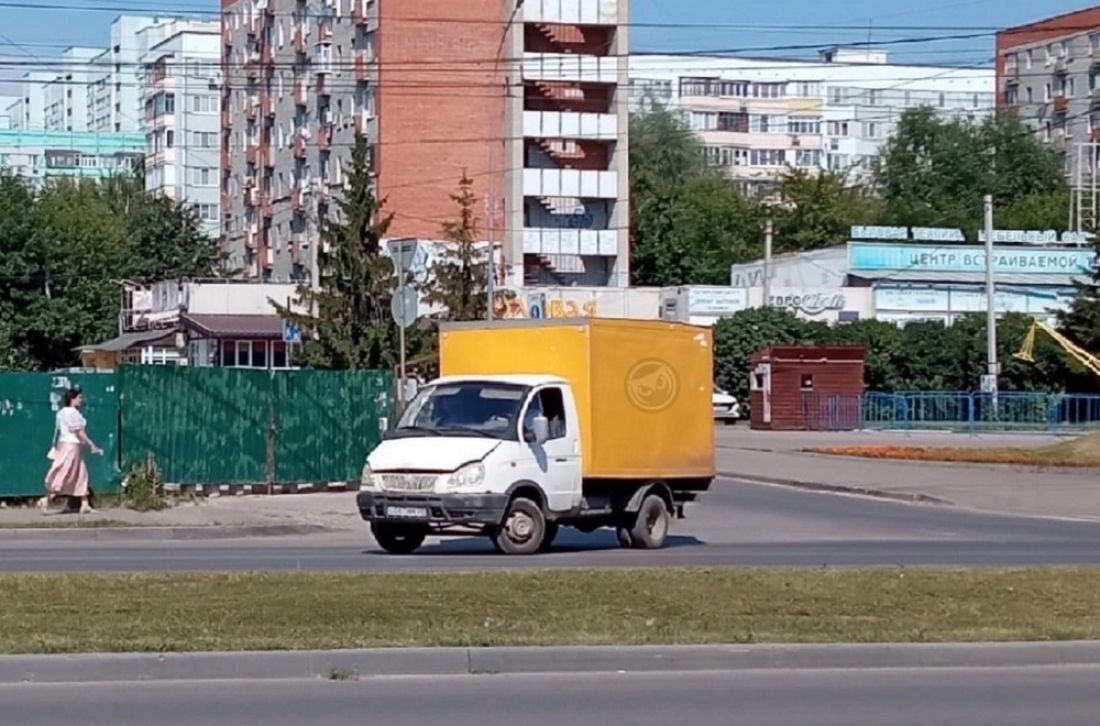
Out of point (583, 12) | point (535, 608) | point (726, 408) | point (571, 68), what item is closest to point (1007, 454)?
point (726, 408)

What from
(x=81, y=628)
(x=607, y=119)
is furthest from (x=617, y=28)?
(x=81, y=628)

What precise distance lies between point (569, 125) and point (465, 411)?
6304 centimetres

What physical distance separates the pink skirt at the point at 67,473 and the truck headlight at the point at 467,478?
8266 millimetres

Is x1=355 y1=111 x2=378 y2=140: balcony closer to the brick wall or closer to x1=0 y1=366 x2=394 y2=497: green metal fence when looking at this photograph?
the brick wall

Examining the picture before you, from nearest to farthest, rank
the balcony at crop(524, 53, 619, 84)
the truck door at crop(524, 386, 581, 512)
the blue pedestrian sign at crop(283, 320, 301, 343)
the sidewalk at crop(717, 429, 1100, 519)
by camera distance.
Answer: the truck door at crop(524, 386, 581, 512), the sidewalk at crop(717, 429, 1100, 519), the blue pedestrian sign at crop(283, 320, 301, 343), the balcony at crop(524, 53, 619, 84)

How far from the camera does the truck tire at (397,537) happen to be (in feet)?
72.2

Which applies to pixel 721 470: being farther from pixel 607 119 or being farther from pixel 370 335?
pixel 607 119

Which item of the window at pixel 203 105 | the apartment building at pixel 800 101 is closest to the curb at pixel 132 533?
the window at pixel 203 105

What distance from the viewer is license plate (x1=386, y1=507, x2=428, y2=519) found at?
2148 cm

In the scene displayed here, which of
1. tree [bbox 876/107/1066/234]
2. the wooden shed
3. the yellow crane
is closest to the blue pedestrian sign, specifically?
the wooden shed

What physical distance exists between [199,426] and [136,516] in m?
3.61

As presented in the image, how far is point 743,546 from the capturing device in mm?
24500

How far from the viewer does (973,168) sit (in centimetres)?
12562

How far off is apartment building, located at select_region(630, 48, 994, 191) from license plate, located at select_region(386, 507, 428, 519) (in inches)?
4899
